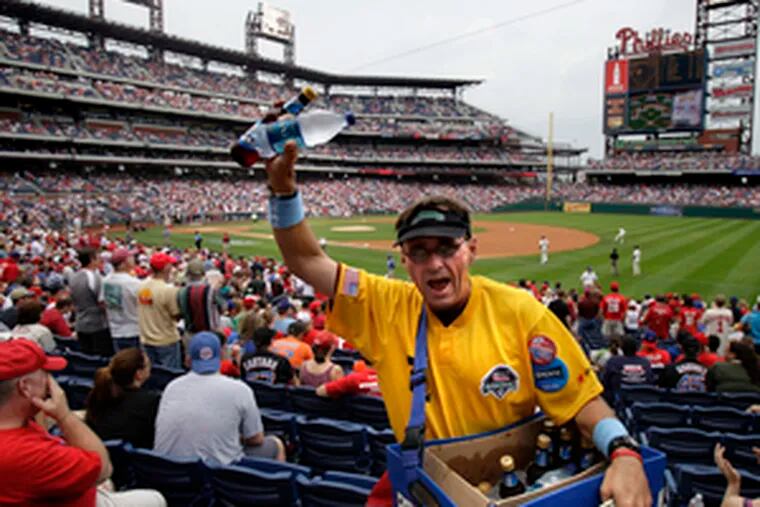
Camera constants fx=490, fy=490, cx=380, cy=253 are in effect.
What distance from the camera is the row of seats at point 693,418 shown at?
225 inches

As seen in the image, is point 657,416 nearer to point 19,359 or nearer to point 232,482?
point 232,482

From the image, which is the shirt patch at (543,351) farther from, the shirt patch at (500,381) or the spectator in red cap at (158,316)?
the spectator in red cap at (158,316)

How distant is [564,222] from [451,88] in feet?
167

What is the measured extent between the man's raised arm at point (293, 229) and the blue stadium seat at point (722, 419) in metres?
5.54

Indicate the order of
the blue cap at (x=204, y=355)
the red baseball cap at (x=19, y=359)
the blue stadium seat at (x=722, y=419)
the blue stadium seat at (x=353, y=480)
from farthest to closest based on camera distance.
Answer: the blue stadium seat at (x=722, y=419) → the blue cap at (x=204, y=355) → the blue stadium seat at (x=353, y=480) → the red baseball cap at (x=19, y=359)

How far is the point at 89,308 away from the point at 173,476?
576 cm

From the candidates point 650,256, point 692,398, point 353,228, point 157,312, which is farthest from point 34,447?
point 353,228

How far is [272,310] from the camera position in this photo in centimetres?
1039

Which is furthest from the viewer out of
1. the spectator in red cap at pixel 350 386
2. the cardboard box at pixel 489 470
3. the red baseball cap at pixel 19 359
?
the spectator in red cap at pixel 350 386

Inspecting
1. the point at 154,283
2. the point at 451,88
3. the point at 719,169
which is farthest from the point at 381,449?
the point at 451,88

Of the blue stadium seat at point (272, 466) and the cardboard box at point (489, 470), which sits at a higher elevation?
the cardboard box at point (489, 470)

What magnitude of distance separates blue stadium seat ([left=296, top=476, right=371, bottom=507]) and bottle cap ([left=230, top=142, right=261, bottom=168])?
2224mm

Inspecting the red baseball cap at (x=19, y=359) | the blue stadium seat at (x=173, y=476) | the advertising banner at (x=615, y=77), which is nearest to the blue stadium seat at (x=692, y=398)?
the blue stadium seat at (x=173, y=476)

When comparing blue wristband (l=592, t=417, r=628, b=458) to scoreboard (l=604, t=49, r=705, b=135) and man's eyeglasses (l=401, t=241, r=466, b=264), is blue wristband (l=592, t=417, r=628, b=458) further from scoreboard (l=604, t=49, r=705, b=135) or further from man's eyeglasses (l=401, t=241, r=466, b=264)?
scoreboard (l=604, t=49, r=705, b=135)
